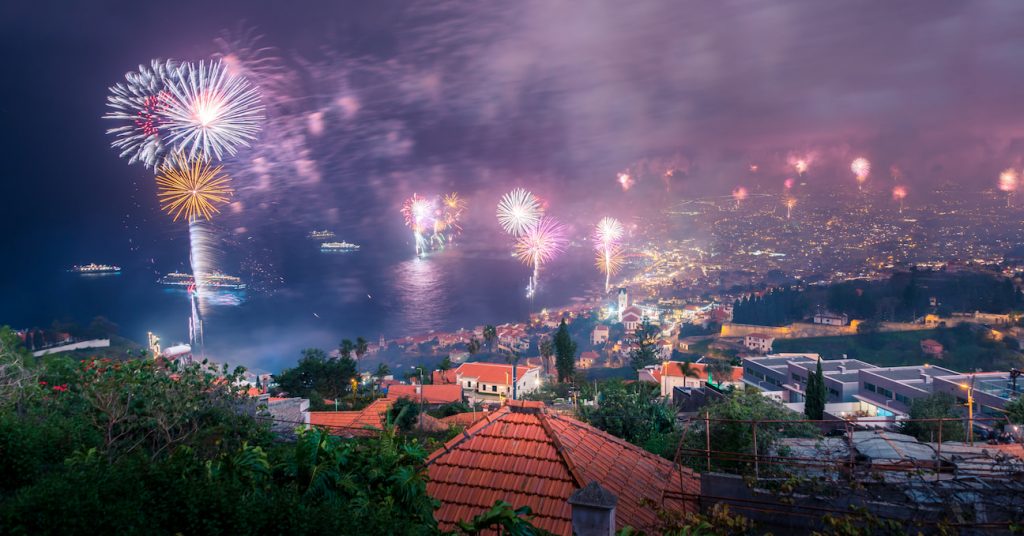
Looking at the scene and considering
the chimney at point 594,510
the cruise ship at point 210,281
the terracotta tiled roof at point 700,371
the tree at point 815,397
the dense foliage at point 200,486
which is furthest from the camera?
the cruise ship at point 210,281

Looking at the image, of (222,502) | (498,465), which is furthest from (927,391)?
(222,502)

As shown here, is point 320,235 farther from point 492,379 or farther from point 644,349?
point 644,349

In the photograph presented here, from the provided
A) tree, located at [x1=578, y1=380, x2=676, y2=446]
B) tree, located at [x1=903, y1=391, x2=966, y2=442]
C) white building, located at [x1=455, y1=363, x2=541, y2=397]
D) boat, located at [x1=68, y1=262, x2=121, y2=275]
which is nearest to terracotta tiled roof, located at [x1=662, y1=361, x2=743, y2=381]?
white building, located at [x1=455, y1=363, x2=541, y2=397]

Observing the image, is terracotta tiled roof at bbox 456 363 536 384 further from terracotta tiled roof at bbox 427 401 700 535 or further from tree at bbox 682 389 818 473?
terracotta tiled roof at bbox 427 401 700 535

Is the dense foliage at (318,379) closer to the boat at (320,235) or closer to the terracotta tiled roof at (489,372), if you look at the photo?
the terracotta tiled roof at (489,372)

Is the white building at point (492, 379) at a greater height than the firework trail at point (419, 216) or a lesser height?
lesser

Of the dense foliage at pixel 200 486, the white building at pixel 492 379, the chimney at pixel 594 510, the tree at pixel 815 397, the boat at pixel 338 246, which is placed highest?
the boat at pixel 338 246

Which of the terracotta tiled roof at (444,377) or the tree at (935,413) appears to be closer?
the tree at (935,413)

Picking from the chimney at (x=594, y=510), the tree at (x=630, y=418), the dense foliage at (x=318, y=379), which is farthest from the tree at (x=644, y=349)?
the chimney at (x=594, y=510)
